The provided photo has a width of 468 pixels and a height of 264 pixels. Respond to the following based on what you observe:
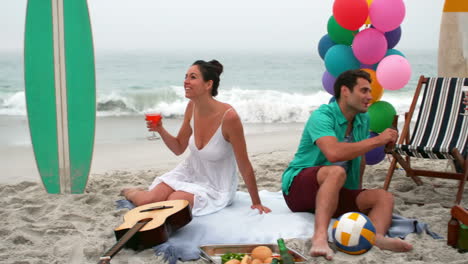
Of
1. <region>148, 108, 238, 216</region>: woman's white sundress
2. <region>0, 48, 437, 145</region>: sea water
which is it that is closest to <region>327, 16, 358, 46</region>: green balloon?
<region>148, 108, 238, 216</region>: woman's white sundress

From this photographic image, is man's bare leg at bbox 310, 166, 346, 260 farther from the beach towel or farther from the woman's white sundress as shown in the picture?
the woman's white sundress

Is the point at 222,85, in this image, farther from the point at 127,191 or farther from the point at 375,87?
the point at 127,191

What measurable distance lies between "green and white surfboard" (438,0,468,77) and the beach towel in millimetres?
2015

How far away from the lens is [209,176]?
3.42 m

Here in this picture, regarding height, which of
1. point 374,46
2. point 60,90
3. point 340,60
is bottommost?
point 60,90

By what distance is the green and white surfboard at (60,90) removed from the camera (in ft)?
13.0

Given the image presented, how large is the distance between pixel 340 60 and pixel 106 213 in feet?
6.86

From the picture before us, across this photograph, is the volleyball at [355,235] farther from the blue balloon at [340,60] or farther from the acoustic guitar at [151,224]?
the blue balloon at [340,60]

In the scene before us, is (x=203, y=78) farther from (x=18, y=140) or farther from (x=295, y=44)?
(x=295, y=44)

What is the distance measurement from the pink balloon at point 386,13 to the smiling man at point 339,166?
1187mm

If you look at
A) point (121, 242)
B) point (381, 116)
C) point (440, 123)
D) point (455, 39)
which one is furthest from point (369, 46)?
point (121, 242)

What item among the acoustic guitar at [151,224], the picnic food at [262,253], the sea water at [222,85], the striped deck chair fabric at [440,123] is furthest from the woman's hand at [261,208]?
the sea water at [222,85]

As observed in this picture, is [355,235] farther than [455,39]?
No

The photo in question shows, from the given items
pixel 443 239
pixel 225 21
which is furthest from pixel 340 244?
pixel 225 21
